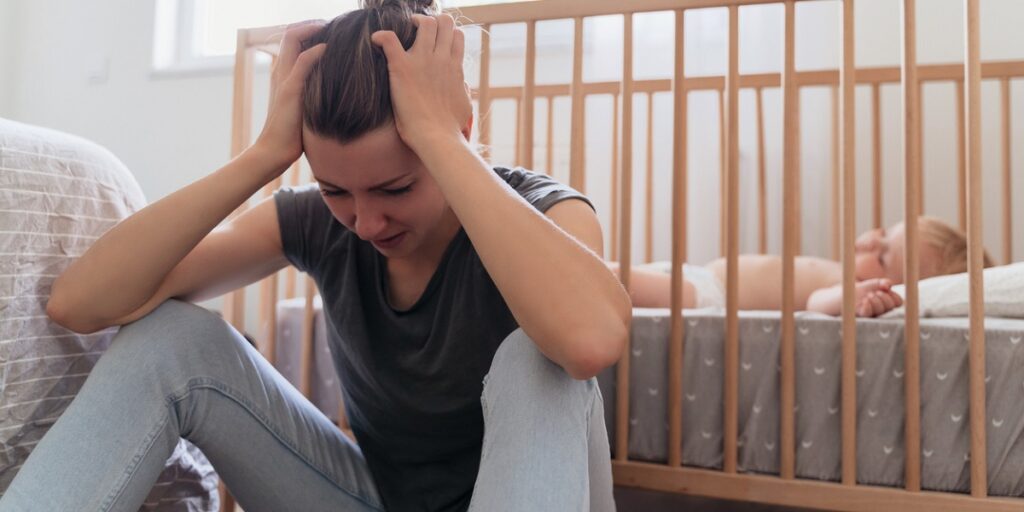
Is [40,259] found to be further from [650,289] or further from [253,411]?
[650,289]

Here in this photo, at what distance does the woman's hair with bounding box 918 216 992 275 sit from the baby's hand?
0.46 m

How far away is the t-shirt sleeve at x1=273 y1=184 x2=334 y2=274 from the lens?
87 cm

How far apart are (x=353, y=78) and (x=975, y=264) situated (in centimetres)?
74

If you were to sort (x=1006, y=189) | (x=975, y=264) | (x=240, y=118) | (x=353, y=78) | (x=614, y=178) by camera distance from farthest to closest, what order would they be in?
(x=614, y=178) < (x=1006, y=189) < (x=240, y=118) < (x=975, y=264) < (x=353, y=78)

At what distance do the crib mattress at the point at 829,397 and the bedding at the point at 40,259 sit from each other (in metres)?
0.63

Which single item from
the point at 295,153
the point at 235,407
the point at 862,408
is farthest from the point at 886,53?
the point at 235,407

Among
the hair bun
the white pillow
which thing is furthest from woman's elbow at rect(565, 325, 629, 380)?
the white pillow

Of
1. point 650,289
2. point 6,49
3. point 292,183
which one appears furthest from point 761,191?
point 6,49

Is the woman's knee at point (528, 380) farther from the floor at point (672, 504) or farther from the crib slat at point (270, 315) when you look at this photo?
the floor at point (672, 504)

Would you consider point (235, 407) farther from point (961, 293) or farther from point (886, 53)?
point (886, 53)

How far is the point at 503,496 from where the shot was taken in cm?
54

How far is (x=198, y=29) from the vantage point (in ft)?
8.55

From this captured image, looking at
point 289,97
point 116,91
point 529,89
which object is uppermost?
point 116,91

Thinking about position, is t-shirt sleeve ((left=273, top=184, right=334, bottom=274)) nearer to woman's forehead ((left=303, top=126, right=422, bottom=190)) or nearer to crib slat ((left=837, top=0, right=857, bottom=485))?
woman's forehead ((left=303, top=126, right=422, bottom=190))
